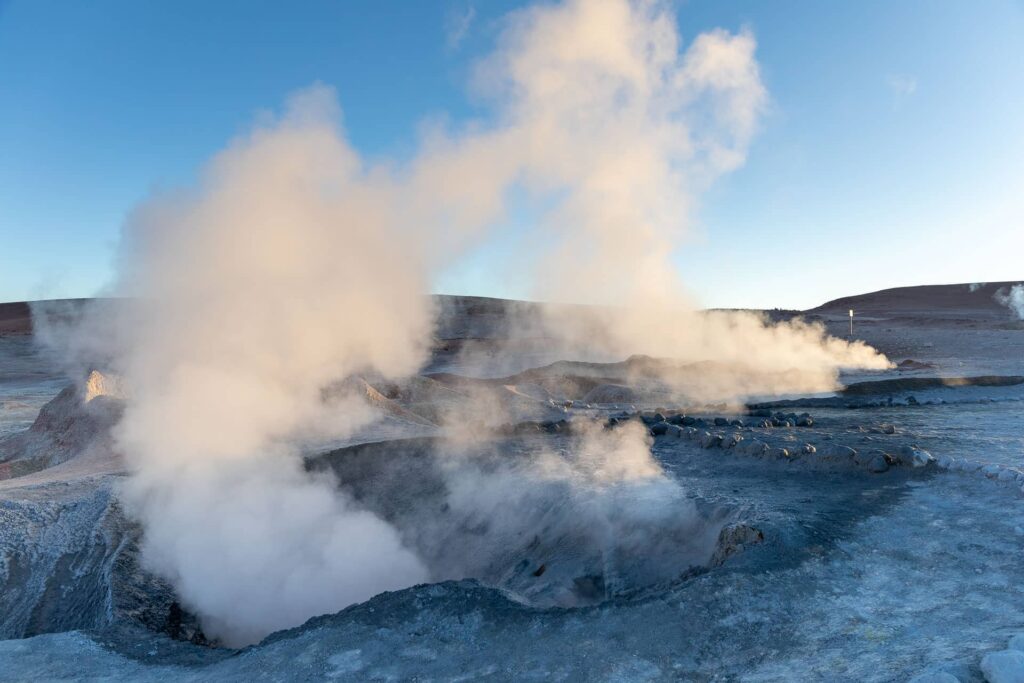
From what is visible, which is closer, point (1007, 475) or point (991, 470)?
point (1007, 475)

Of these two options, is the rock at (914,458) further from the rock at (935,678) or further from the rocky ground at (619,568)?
the rock at (935,678)

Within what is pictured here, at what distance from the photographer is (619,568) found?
433 centimetres

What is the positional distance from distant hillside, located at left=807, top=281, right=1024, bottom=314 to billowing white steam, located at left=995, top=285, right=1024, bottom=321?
44cm

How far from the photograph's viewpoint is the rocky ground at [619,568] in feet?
9.88

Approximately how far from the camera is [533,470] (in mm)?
6398

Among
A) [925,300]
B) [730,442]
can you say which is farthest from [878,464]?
[925,300]

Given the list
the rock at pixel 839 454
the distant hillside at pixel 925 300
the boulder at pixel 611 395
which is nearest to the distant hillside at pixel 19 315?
the boulder at pixel 611 395

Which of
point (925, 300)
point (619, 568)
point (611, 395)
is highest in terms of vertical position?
point (925, 300)

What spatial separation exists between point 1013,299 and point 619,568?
53466mm

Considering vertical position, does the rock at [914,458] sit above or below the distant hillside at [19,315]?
below

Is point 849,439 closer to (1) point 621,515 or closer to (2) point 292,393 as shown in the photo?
(1) point 621,515

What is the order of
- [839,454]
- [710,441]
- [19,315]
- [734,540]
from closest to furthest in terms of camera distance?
[734,540]
[839,454]
[710,441]
[19,315]

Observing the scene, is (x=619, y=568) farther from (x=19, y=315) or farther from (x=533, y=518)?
(x=19, y=315)

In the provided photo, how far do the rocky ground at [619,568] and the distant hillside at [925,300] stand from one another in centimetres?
4454
